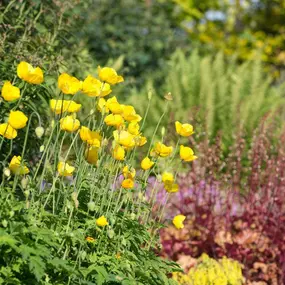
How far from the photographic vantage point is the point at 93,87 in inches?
122

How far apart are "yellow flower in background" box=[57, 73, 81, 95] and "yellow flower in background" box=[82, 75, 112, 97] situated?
43 millimetres

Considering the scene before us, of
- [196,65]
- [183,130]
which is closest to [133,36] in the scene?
[196,65]

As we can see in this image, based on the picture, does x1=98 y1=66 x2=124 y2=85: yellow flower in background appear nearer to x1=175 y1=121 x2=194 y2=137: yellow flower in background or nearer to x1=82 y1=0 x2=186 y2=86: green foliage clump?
x1=175 y1=121 x2=194 y2=137: yellow flower in background

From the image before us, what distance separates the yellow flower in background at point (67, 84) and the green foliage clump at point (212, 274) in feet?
4.89

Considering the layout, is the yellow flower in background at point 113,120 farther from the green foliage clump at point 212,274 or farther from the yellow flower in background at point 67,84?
the green foliage clump at point 212,274

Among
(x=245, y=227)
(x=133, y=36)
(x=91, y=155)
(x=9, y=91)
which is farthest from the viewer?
(x=133, y=36)

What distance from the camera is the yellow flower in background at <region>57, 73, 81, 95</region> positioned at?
2998mm

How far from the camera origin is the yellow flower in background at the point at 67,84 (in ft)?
9.84

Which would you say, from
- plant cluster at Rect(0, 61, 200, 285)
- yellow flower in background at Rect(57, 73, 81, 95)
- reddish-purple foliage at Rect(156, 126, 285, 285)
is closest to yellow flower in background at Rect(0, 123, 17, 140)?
plant cluster at Rect(0, 61, 200, 285)

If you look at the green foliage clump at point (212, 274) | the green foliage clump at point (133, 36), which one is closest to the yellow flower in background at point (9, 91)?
the green foliage clump at point (212, 274)

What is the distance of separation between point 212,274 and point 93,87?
144cm

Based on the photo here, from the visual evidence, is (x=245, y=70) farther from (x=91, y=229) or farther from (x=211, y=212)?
(x=91, y=229)

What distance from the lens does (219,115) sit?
8.82 meters

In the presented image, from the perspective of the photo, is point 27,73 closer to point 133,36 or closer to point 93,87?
point 93,87
